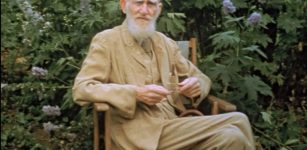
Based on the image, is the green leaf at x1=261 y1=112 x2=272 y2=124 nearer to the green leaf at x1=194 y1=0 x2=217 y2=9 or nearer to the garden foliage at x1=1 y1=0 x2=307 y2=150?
the garden foliage at x1=1 y1=0 x2=307 y2=150

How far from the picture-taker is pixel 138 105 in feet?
12.5

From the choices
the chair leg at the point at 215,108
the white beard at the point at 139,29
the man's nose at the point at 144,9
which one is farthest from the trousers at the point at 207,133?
the man's nose at the point at 144,9

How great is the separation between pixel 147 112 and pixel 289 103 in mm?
2330

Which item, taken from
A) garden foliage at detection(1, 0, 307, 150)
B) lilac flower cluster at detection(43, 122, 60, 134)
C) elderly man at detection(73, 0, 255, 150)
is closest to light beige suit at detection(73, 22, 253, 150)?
elderly man at detection(73, 0, 255, 150)

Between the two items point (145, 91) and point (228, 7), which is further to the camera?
point (228, 7)

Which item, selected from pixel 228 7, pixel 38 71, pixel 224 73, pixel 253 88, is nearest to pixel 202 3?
pixel 228 7

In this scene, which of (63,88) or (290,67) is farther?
(290,67)

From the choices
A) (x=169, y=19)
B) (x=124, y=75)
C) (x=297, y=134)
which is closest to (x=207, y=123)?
(x=124, y=75)

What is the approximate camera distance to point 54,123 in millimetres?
5180

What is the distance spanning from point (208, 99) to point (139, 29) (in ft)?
2.21

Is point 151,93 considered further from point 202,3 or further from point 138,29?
point 202,3

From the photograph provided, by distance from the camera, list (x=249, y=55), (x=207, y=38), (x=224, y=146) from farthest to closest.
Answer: (x=207, y=38) → (x=249, y=55) → (x=224, y=146)

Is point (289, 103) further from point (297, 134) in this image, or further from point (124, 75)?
point (124, 75)

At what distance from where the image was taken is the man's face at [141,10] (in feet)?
12.6
